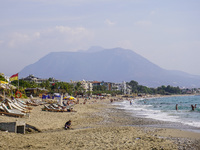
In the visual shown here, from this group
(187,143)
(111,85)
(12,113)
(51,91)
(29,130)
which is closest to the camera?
(187,143)

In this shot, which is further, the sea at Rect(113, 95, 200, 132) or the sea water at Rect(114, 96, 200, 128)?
the sea water at Rect(114, 96, 200, 128)

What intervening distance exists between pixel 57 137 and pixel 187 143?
21.0ft

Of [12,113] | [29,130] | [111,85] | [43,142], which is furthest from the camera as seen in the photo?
[111,85]

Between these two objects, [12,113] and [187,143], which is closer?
[187,143]

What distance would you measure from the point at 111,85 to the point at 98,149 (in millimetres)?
168666

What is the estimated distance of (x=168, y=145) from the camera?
12125 mm

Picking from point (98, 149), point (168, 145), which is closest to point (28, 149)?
point (98, 149)

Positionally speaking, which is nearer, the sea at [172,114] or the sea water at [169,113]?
the sea at [172,114]

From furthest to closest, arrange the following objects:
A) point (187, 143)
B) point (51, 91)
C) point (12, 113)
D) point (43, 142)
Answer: point (51, 91), point (12, 113), point (187, 143), point (43, 142)

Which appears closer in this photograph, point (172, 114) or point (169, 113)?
point (172, 114)

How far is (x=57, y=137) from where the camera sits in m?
13.0

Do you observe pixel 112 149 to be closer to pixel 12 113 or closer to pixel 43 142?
pixel 43 142

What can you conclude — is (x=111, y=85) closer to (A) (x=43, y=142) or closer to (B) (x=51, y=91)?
(B) (x=51, y=91)

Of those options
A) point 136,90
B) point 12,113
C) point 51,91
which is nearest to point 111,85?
point 136,90
